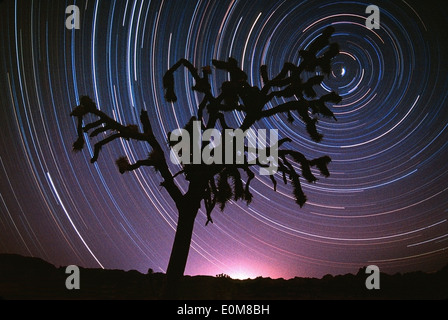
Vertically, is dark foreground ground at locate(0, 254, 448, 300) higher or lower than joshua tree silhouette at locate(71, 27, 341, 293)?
lower

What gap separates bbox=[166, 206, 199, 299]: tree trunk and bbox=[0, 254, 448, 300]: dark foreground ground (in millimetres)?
425

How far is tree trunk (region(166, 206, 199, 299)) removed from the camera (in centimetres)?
784

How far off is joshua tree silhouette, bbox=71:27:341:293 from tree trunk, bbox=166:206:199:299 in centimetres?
2

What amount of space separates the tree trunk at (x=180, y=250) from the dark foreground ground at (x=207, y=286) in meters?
0.42

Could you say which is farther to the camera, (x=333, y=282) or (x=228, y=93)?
(x=333, y=282)

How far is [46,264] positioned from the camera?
11.7 metres

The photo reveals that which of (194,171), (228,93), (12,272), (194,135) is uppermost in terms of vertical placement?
(228,93)

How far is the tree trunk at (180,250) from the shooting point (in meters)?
7.84

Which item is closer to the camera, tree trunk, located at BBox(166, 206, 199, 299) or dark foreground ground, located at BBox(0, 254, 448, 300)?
tree trunk, located at BBox(166, 206, 199, 299)

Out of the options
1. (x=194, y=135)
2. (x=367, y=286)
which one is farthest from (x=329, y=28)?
(x=367, y=286)

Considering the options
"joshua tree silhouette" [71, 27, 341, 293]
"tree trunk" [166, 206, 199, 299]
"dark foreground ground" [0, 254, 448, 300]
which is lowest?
"dark foreground ground" [0, 254, 448, 300]

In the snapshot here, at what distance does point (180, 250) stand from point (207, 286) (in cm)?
180
